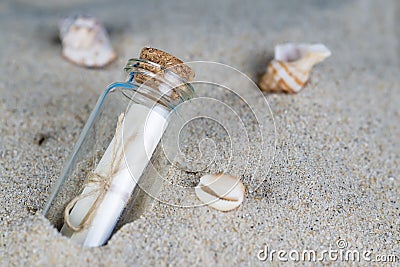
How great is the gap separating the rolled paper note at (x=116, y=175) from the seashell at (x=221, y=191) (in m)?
0.18

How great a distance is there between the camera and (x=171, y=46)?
2188 millimetres

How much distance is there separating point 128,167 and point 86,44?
0.97 m

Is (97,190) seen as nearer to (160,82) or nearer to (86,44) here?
(160,82)

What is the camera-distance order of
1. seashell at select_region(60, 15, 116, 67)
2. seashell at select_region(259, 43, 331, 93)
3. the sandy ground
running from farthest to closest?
seashell at select_region(60, 15, 116, 67) < seashell at select_region(259, 43, 331, 93) < the sandy ground

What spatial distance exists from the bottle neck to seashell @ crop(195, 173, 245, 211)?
24 cm

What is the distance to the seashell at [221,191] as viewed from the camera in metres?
1.29

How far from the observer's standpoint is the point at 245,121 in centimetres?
170

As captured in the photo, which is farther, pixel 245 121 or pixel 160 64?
pixel 245 121

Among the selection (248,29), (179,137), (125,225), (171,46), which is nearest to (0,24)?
(171,46)

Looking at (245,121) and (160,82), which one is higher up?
(160,82)

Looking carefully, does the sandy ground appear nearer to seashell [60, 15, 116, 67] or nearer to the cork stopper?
seashell [60, 15, 116, 67]

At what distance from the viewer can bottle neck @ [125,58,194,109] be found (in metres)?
1.31

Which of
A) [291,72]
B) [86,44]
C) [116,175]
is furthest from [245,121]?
[86,44]

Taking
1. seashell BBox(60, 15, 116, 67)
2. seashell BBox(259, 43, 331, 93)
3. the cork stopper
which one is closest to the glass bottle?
the cork stopper
